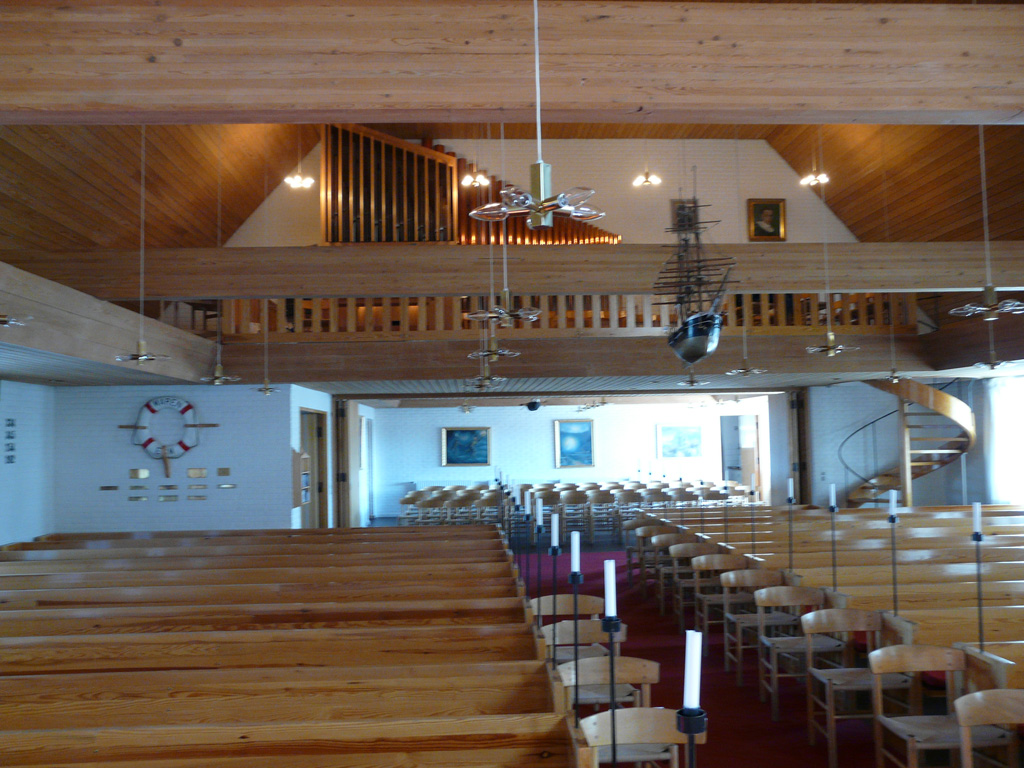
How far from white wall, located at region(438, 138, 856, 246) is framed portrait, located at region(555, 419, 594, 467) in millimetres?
5247

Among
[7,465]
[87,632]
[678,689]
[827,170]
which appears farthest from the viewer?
[827,170]

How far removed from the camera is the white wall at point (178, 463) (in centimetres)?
900

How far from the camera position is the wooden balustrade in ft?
28.6

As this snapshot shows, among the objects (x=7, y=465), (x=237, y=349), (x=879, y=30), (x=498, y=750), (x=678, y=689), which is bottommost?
(x=678, y=689)

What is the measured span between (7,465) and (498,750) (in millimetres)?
7471

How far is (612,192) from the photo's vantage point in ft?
39.8

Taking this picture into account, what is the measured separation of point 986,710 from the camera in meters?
3.12

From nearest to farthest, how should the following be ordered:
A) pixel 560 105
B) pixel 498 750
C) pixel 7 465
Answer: pixel 498 750 < pixel 560 105 < pixel 7 465

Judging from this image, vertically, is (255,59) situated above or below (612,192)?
below

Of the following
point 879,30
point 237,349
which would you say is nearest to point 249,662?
point 879,30

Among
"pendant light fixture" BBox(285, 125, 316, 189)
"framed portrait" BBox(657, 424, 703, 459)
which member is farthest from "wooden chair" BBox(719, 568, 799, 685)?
"framed portrait" BBox(657, 424, 703, 459)

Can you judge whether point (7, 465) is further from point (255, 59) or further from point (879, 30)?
point (879, 30)

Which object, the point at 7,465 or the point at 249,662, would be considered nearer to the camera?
the point at 249,662

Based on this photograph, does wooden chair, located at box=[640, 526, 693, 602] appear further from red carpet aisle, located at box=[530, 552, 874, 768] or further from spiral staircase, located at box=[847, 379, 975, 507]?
spiral staircase, located at box=[847, 379, 975, 507]
